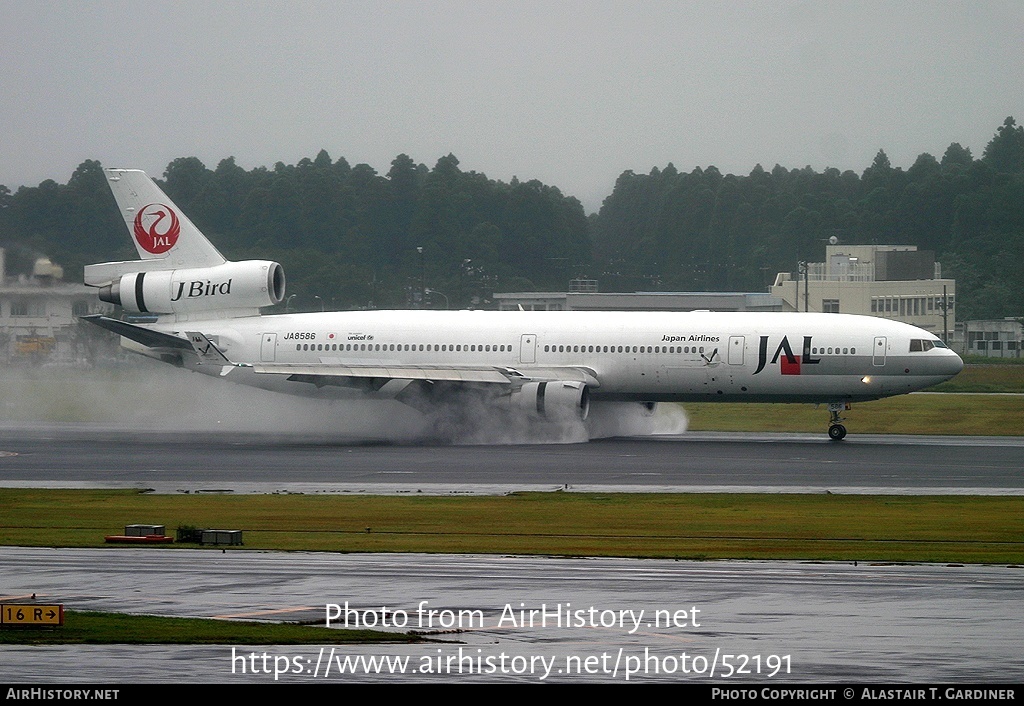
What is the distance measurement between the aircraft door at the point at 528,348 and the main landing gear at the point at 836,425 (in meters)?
11.7

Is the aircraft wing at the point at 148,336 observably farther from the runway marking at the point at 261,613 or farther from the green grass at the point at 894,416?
the runway marking at the point at 261,613

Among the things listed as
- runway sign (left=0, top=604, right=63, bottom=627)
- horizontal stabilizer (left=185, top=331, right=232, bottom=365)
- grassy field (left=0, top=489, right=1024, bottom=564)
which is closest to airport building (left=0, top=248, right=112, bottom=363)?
horizontal stabilizer (left=185, top=331, right=232, bottom=365)

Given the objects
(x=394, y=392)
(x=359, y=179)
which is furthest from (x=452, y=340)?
(x=359, y=179)

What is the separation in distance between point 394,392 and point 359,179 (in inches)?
4496

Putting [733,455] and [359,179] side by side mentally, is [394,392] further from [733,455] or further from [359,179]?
[359,179]

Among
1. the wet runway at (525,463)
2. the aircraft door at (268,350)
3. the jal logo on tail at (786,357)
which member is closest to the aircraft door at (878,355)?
the jal logo on tail at (786,357)

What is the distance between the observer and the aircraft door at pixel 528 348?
5409 centimetres

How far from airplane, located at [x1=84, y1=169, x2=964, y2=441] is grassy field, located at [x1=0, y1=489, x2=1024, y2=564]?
1704 centimetres

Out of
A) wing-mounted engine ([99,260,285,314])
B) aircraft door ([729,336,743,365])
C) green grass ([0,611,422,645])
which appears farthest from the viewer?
wing-mounted engine ([99,260,285,314])

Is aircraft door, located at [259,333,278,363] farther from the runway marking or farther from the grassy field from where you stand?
the runway marking

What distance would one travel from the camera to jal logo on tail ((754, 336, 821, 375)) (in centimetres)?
→ 5116

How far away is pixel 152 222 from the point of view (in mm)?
55906

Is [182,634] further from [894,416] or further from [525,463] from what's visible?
[894,416]

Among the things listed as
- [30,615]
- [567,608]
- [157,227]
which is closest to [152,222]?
[157,227]
